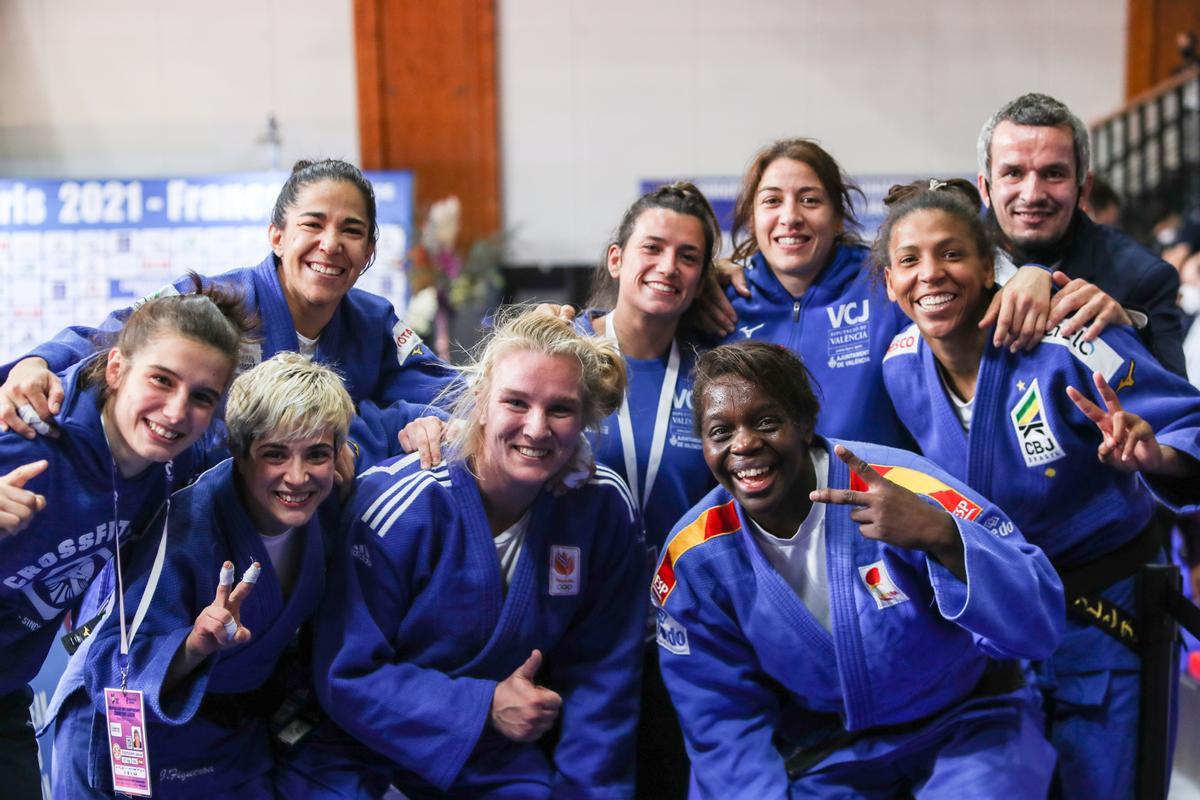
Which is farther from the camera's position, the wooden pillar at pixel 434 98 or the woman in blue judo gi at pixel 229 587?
the wooden pillar at pixel 434 98

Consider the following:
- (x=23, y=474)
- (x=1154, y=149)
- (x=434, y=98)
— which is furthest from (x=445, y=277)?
(x=23, y=474)

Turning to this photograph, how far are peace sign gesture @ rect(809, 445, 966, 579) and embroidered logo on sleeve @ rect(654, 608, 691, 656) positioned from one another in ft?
1.49

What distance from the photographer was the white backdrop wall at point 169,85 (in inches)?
336

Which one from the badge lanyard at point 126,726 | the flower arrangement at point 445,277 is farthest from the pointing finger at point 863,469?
the flower arrangement at point 445,277

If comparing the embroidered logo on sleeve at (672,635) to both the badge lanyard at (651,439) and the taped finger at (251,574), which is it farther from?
the taped finger at (251,574)

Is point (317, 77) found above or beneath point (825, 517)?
above

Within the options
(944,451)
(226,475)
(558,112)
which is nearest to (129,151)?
(558,112)

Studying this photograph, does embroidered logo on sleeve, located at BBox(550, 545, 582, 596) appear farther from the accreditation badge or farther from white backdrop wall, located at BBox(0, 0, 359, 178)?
white backdrop wall, located at BBox(0, 0, 359, 178)

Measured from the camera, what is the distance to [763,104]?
8578 millimetres

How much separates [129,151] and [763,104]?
201 inches

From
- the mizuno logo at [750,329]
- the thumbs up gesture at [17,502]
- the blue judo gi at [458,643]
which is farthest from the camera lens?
the mizuno logo at [750,329]

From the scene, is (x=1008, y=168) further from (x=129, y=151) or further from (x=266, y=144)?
(x=129, y=151)

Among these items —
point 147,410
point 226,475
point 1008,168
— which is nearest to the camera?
point 147,410

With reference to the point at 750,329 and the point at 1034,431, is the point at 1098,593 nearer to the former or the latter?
the point at 1034,431
